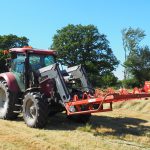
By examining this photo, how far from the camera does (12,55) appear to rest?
13.5m

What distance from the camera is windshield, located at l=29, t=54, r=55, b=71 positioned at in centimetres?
1316

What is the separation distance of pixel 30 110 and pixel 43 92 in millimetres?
679

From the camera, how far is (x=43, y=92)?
12.4 metres

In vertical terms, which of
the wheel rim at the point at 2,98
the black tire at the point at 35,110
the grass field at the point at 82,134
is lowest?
the grass field at the point at 82,134

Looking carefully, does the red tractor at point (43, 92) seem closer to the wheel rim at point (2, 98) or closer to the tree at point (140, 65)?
the wheel rim at point (2, 98)

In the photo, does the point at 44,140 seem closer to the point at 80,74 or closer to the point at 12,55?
the point at 80,74

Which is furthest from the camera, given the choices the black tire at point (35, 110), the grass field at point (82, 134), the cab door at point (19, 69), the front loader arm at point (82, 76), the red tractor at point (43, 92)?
the cab door at point (19, 69)

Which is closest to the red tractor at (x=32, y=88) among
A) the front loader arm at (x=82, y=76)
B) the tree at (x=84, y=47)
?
the front loader arm at (x=82, y=76)

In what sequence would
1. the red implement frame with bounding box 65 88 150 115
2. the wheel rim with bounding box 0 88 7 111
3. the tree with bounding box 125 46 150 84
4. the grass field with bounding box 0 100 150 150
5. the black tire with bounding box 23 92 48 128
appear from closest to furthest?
the grass field with bounding box 0 100 150 150 → the red implement frame with bounding box 65 88 150 115 → the black tire with bounding box 23 92 48 128 → the wheel rim with bounding box 0 88 7 111 → the tree with bounding box 125 46 150 84

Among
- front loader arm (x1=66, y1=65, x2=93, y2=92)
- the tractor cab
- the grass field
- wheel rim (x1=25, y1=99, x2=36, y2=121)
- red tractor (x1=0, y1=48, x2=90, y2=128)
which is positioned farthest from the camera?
the tractor cab

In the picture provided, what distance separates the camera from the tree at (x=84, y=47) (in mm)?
65625

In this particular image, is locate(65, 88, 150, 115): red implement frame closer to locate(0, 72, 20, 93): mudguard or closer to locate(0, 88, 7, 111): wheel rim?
locate(0, 72, 20, 93): mudguard

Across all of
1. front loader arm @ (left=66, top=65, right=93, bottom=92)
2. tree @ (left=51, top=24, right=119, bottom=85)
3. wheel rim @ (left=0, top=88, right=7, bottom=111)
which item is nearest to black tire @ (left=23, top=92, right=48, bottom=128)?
front loader arm @ (left=66, top=65, right=93, bottom=92)

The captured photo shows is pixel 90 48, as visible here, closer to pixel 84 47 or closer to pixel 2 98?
pixel 84 47
